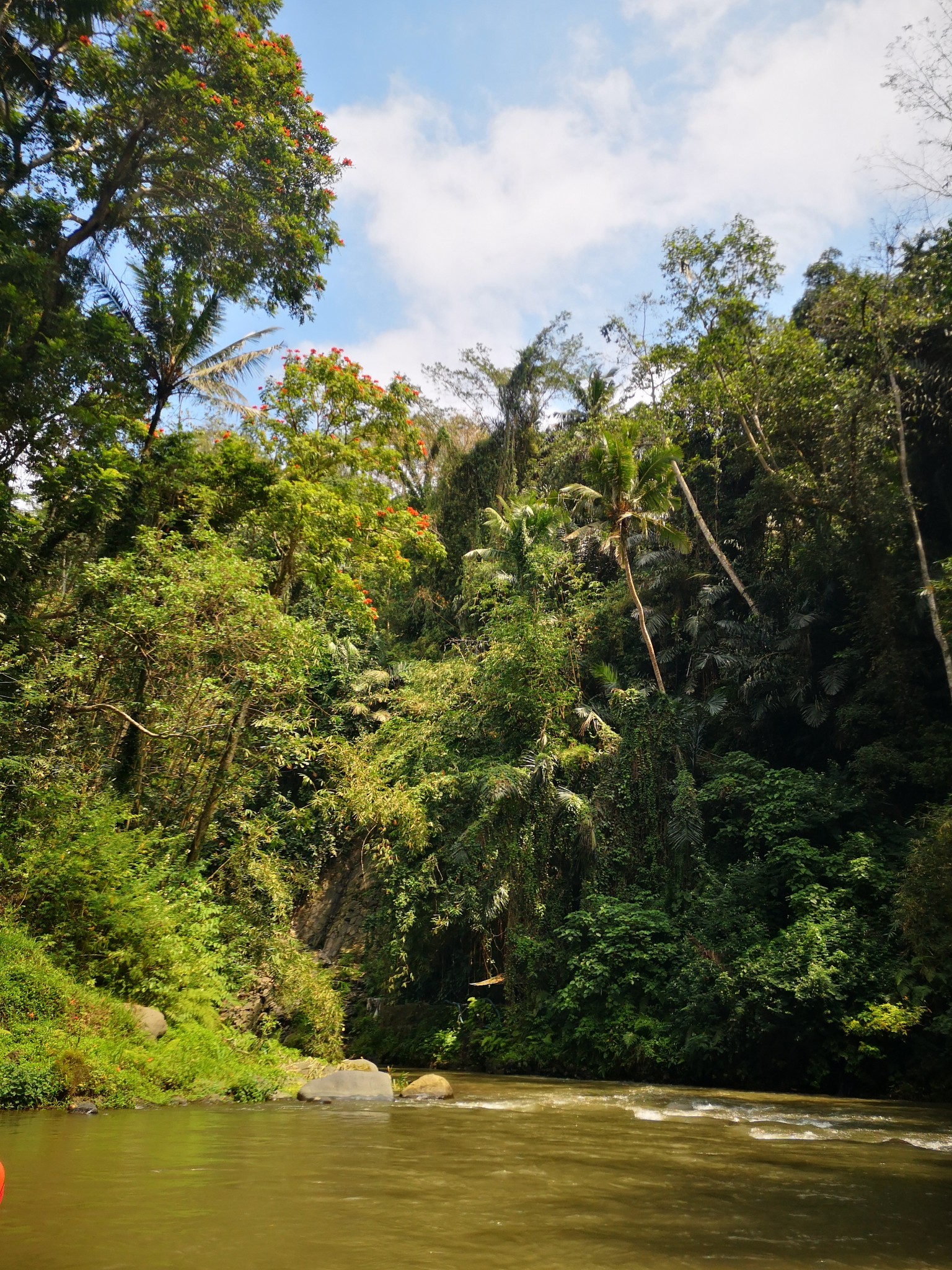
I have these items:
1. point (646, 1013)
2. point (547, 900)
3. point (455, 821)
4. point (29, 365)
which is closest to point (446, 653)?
point (455, 821)

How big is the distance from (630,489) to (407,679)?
711 cm

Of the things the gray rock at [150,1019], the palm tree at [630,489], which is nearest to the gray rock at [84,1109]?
the gray rock at [150,1019]

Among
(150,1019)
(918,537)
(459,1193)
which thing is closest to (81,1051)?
(150,1019)

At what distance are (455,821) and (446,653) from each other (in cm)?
560

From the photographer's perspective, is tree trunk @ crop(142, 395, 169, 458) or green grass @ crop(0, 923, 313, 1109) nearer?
green grass @ crop(0, 923, 313, 1109)

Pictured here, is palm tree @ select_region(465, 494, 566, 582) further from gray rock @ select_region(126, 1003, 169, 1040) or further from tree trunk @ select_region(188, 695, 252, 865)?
gray rock @ select_region(126, 1003, 169, 1040)

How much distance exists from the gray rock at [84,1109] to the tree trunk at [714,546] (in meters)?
14.7

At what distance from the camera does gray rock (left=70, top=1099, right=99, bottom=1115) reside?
7.33 metres

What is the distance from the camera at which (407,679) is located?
21.3 m

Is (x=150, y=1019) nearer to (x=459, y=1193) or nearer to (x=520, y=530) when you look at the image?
(x=459, y=1193)

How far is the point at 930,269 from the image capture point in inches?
603

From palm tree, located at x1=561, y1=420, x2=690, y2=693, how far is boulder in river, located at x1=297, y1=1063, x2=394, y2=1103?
9933 millimetres

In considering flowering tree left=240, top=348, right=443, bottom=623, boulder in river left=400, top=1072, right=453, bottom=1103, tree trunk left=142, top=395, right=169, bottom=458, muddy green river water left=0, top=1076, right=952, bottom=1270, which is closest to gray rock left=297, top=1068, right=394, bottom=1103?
boulder in river left=400, top=1072, right=453, bottom=1103

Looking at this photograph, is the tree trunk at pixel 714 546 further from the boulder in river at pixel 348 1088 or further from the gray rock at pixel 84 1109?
the gray rock at pixel 84 1109
